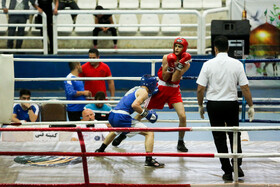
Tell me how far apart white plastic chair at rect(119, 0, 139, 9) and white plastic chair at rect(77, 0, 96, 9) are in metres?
0.71

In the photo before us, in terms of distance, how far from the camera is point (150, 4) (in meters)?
12.2

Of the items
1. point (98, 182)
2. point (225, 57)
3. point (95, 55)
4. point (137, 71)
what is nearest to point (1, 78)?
point (98, 182)

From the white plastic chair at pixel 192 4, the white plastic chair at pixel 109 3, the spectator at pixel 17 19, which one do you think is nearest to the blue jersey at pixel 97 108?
the spectator at pixel 17 19

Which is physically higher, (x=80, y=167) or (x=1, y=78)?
(x=1, y=78)

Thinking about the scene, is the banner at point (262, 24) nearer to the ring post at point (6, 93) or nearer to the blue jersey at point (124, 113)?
the blue jersey at point (124, 113)

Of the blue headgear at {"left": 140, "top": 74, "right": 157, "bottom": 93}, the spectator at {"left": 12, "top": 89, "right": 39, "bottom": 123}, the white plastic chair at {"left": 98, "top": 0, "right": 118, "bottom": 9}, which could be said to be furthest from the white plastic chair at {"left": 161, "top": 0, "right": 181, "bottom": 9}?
the blue headgear at {"left": 140, "top": 74, "right": 157, "bottom": 93}

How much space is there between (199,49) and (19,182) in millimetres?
6199

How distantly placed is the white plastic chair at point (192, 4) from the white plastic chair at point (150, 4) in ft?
2.34

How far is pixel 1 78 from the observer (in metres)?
4.60

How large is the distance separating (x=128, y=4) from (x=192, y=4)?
1.68m

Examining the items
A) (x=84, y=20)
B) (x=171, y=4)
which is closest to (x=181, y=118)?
(x=84, y=20)

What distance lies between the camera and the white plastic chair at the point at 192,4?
12.1 metres

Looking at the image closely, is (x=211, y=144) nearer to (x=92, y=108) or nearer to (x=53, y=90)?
(x=92, y=108)

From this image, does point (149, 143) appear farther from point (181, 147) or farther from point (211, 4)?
point (211, 4)
